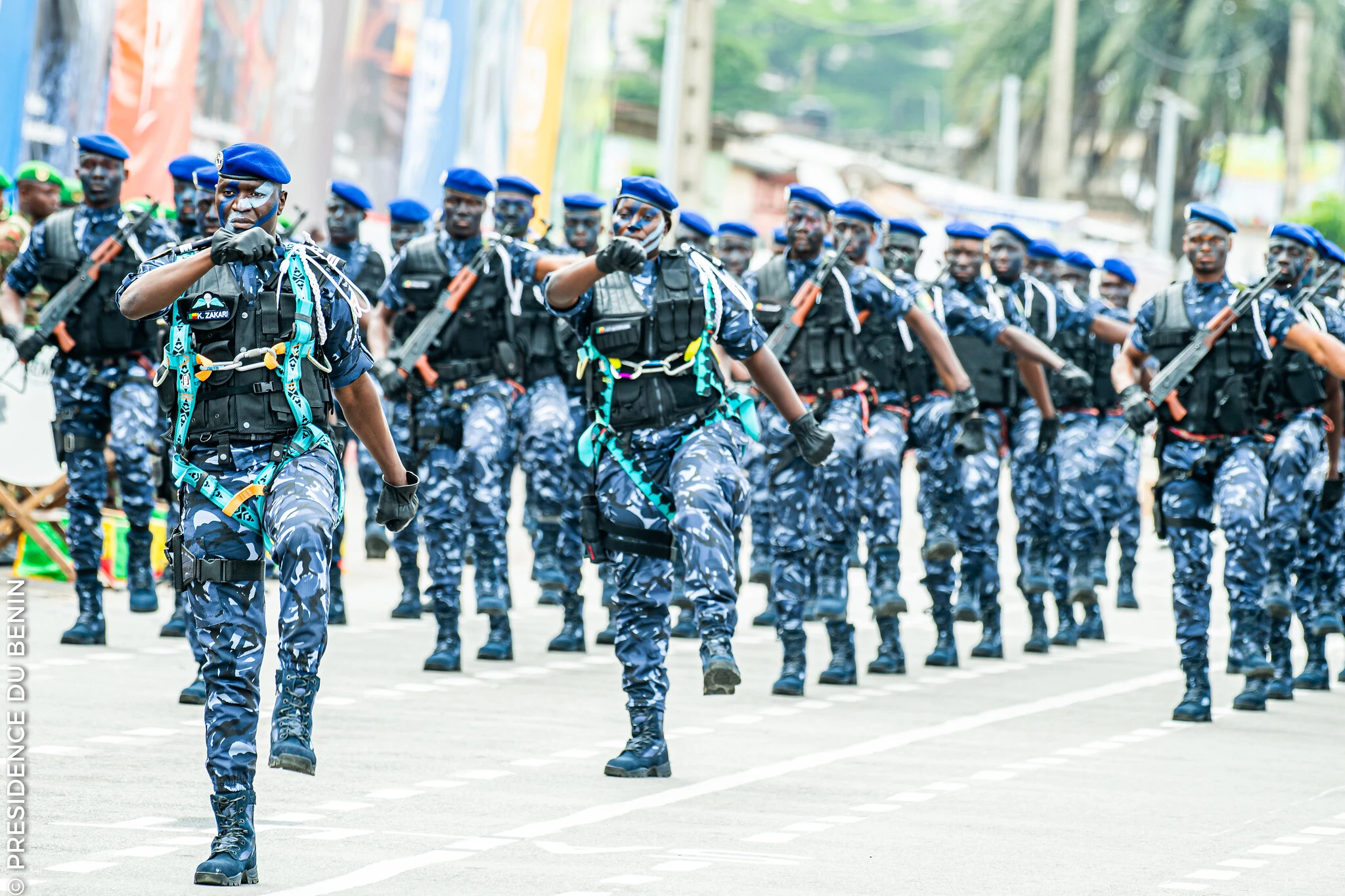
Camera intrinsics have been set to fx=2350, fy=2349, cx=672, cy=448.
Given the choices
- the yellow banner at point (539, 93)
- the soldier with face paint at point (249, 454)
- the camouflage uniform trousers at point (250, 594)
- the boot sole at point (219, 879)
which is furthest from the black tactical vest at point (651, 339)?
the yellow banner at point (539, 93)

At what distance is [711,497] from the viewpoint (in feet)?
29.8

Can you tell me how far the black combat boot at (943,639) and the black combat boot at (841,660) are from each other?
1173 millimetres

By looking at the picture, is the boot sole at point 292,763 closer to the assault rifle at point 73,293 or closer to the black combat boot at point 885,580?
the assault rifle at point 73,293

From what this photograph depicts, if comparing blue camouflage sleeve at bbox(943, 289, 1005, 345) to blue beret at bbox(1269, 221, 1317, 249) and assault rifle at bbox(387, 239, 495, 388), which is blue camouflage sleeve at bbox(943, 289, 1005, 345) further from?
assault rifle at bbox(387, 239, 495, 388)

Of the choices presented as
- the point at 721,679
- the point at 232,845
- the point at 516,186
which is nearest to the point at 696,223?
the point at 516,186

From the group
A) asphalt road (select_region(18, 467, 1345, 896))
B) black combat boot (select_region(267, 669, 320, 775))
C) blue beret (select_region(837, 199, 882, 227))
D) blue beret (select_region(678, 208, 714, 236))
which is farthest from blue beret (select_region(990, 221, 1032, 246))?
black combat boot (select_region(267, 669, 320, 775))

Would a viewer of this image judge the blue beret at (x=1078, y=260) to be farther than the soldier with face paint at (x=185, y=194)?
Yes

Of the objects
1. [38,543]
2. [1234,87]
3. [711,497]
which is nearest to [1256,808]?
[711,497]

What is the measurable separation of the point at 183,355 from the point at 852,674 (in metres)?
5.87

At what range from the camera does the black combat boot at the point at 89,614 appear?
40.3 ft

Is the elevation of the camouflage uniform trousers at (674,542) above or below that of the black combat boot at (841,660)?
above

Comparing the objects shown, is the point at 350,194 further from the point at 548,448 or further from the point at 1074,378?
the point at 1074,378

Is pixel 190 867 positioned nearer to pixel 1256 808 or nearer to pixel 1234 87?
pixel 1256 808

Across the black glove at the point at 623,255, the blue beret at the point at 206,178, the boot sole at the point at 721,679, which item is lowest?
the boot sole at the point at 721,679
